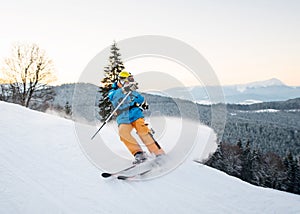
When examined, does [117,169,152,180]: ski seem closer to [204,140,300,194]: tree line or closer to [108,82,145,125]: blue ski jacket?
[108,82,145,125]: blue ski jacket

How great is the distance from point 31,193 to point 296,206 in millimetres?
5555

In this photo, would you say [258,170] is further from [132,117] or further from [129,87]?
[129,87]

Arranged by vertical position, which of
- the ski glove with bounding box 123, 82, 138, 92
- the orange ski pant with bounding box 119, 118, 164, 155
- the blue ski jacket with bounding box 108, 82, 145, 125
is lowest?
the orange ski pant with bounding box 119, 118, 164, 155

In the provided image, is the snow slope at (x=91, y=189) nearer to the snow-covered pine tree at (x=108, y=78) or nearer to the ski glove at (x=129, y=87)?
the ski glove at (x=129, y=87)

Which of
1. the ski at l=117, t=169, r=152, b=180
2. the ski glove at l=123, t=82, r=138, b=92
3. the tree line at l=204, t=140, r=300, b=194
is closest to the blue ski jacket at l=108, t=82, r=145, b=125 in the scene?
the ski glove at l=123, t=82, r=138, b=92

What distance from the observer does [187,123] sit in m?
10.4

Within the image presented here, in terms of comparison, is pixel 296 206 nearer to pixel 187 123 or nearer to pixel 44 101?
pixel 187 123

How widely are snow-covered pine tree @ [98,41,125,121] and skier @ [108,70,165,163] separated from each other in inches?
684

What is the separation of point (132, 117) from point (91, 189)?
7.88 feet

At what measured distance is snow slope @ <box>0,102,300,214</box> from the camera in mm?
4555

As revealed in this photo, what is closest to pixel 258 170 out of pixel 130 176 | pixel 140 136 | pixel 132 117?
pixel 140 136

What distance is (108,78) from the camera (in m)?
25.6

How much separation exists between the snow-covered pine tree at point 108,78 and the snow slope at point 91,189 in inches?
678

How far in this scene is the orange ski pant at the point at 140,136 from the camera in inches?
267
